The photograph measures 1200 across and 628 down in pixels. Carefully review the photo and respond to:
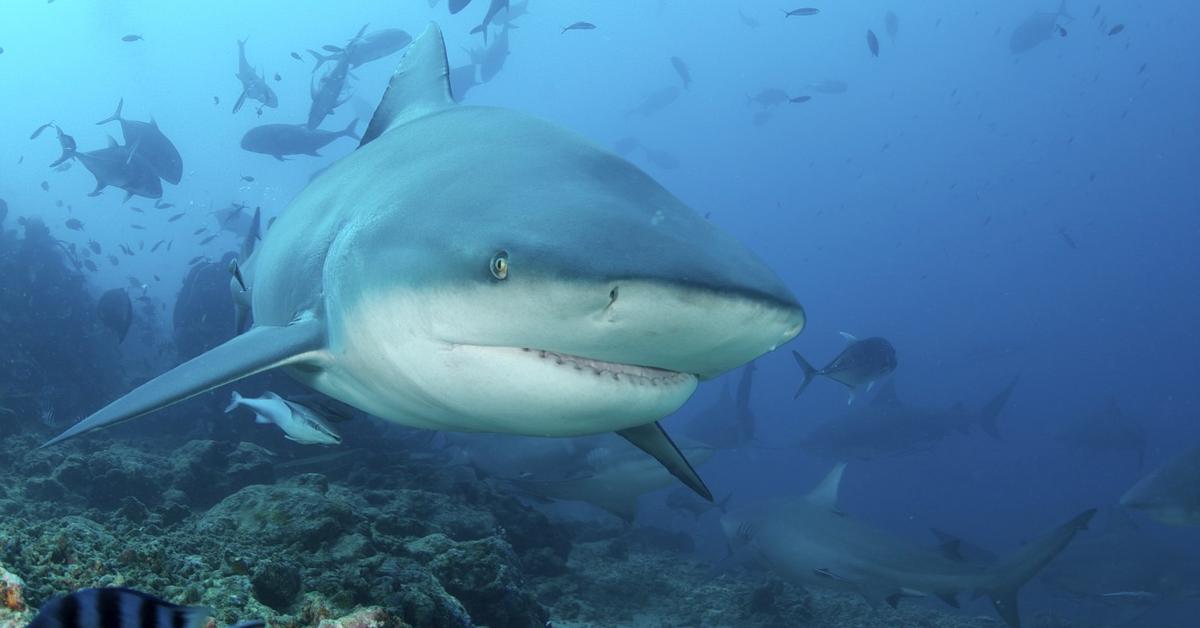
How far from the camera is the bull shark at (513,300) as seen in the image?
5.73 ft

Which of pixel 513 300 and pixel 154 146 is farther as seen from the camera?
pixel 154 146

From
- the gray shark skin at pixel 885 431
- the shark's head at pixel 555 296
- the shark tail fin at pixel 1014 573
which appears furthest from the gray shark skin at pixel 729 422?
the shark's head at pixel 555 296

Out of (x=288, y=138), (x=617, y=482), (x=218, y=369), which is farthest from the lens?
(x=288, y=138)

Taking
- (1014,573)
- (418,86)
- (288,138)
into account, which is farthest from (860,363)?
(288,138)

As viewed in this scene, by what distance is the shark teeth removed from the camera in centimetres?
197

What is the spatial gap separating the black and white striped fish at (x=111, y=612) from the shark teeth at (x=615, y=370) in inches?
49.2

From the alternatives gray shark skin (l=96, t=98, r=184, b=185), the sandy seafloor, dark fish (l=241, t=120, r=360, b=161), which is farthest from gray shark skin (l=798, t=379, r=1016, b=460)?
gray shark skin (l=96, t=98, r=184, b=185)

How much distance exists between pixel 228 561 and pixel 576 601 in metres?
4.45

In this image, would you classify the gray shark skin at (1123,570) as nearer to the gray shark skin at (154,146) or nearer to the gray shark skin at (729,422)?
the gray shark skin at (729,422)

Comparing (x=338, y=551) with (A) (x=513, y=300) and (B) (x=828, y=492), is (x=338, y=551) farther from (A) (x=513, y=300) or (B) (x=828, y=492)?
(B) (x=828, y=492)

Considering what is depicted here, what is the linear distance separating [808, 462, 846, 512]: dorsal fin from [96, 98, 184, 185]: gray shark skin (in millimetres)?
12110

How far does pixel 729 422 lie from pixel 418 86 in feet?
60.0

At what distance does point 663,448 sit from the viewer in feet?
11.2

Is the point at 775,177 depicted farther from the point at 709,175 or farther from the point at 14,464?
the point at 14,464
